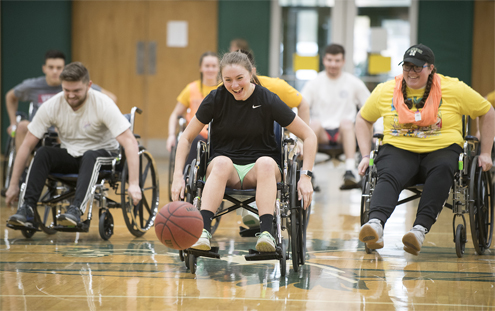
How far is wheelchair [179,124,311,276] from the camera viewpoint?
2.41 meters

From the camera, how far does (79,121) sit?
3.35 meters

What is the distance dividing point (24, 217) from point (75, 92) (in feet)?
2.36

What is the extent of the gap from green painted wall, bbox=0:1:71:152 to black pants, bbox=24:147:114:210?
206 inches

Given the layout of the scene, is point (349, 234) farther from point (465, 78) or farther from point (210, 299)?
point (465, 78)

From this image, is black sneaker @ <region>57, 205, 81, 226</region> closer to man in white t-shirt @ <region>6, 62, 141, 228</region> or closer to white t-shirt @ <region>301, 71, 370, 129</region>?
man in white t-shirt @ <region>6, 62, 141, 228</region>

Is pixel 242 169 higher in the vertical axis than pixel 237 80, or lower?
lower

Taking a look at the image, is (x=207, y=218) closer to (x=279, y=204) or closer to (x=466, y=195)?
(x=279, y=204)

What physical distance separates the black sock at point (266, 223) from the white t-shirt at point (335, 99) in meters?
2.62

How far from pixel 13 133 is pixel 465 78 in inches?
219

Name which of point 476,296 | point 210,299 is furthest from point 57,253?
point 476,296

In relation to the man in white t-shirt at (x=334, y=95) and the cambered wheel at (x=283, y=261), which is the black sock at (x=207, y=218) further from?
the man in white t-shirt at (x=334, y=95)

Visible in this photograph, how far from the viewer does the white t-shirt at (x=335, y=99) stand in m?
4.97

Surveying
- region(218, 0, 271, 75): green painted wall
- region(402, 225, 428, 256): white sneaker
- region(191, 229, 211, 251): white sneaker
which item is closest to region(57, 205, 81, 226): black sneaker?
region(191, 229, 211, 251): white sneaker

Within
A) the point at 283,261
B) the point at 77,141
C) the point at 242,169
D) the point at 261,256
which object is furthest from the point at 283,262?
the point at 77,141
